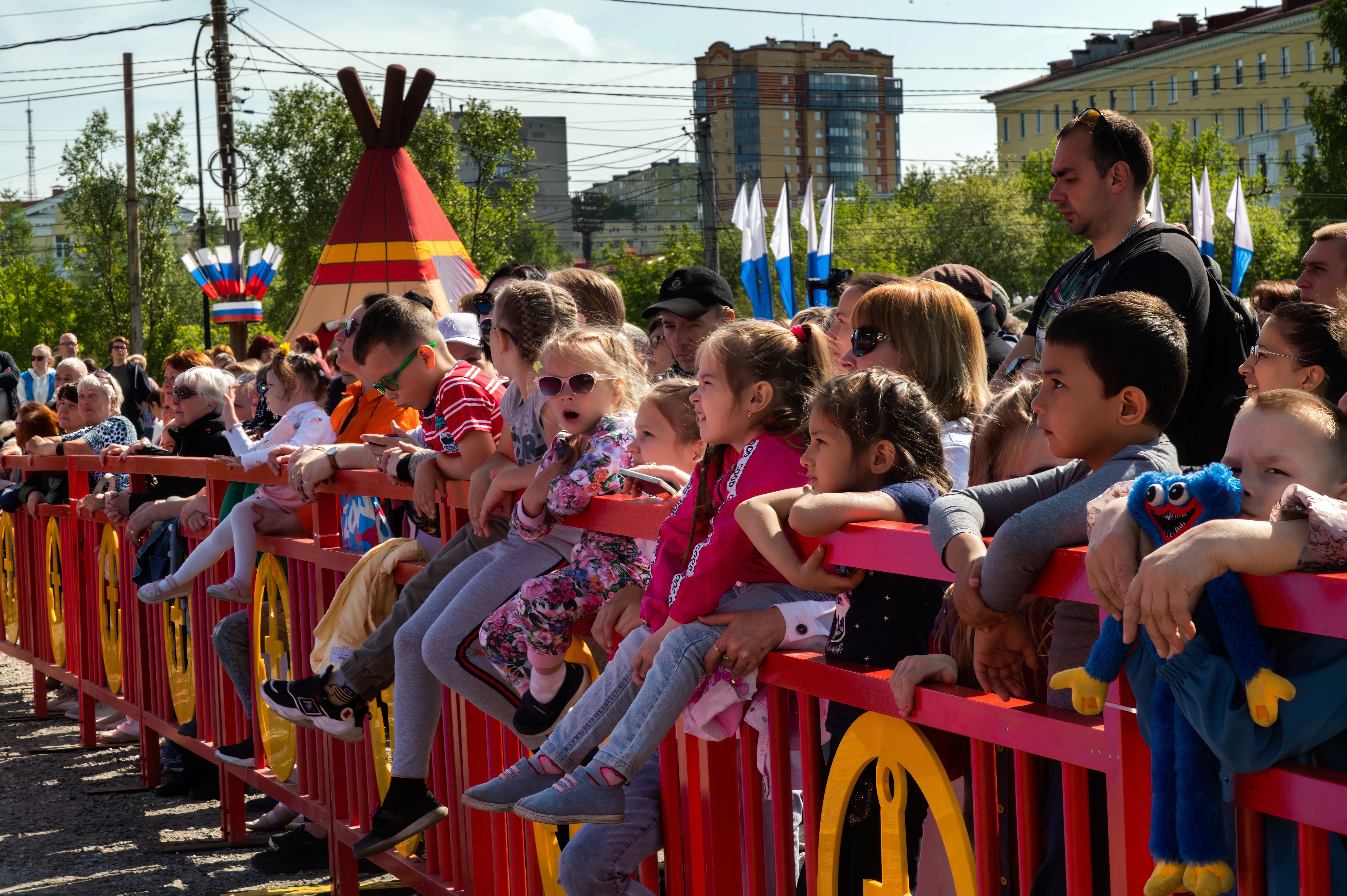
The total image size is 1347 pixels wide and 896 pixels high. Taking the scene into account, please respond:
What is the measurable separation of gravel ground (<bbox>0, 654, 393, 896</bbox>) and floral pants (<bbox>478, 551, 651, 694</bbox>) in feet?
7.20

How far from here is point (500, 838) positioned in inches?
140

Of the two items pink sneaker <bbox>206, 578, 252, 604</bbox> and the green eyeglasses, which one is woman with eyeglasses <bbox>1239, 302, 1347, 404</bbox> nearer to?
the green eyeglasses

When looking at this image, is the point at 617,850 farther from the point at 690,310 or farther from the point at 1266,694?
the point at 690,310

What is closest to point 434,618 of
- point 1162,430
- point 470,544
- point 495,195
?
point 470,544

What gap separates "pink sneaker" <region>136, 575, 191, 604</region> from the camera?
5.75 m

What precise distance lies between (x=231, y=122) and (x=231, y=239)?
211cm

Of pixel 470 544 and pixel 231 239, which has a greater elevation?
pixel 231 239

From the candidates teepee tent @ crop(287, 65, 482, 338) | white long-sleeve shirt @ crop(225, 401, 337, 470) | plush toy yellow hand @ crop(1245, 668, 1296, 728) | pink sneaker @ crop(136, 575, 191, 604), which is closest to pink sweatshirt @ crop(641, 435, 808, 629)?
plush toy yellow hand @ crop(1245, 668, 1296, 728)

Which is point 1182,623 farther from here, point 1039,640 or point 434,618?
point 434,618

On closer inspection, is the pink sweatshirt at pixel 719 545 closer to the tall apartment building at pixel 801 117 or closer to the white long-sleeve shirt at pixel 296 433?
the white long-sleeve shirt at pixel 296 433

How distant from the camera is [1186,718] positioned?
5.49 feet

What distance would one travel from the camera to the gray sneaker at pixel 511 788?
2.97m

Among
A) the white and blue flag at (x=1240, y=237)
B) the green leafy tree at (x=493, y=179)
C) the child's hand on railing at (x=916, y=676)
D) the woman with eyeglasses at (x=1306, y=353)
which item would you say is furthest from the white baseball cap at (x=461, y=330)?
the green leafy tree at (x=493, y=179)

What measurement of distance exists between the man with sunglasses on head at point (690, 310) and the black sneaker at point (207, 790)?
3.19m
